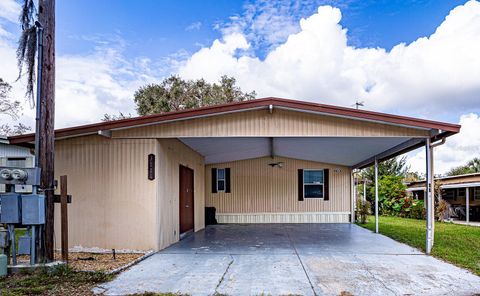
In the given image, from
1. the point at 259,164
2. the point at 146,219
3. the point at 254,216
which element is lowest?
the point at 254,216

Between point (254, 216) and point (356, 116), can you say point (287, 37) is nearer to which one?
point (254, 216)

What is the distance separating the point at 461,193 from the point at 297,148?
1151 cm

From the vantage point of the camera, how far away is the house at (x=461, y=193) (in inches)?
576

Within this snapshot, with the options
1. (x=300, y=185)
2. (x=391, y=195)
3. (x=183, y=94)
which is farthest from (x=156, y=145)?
(x=183, y=94)

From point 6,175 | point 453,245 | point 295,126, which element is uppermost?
point 295,126

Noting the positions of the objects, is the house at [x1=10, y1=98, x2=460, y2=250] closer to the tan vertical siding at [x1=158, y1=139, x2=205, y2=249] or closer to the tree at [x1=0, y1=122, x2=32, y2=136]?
the tan vertical siding at [x1=158, y1=139, x2=205, y2=249]

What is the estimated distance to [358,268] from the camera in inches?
237

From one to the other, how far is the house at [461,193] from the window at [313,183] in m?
5.66

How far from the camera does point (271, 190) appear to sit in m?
14.0

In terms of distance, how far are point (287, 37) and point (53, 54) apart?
11.5m

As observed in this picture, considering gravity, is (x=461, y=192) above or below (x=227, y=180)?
below

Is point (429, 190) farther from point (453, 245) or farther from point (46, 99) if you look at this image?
point (46, 99)

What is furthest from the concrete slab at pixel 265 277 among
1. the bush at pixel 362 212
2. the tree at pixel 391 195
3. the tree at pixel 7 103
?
the tree at pixel 7 103

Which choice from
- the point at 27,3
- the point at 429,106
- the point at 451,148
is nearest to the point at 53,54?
the point at 27,3
